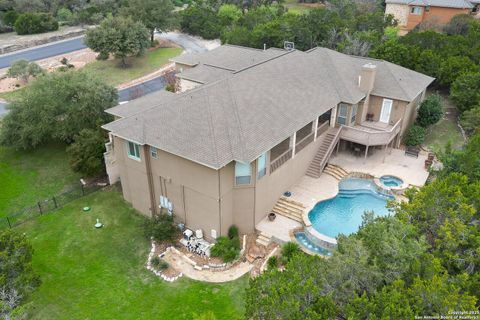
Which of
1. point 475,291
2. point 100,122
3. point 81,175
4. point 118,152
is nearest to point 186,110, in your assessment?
point 118,152

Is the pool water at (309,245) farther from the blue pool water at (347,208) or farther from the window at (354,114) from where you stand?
the window at (354,114)

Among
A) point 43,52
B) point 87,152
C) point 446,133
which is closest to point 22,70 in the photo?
point 43,52

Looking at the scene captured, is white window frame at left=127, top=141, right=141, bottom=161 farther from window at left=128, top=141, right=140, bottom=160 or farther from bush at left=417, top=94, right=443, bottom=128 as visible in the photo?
bush at left=417, top=94, right=443, bottom=128

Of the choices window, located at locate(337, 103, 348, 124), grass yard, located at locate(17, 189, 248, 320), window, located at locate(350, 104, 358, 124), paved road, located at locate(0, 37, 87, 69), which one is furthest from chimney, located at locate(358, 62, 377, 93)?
paved road, located at locate(0, 37, 87, 69)

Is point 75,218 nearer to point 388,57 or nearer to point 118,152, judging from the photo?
point 118,152

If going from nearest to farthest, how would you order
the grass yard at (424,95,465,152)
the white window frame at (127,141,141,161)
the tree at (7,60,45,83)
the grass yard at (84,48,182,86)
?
1. the white window frame at (127,141,141,161)
2. the grass yard at (424,95,465,152)
3. the tree at (7,60,45,83)
4. the grass yard at (84,48,182,86)

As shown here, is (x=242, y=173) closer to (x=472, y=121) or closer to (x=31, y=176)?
(x=31, y=176)

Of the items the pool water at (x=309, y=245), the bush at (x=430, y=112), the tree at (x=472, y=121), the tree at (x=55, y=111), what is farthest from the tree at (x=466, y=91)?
the tree at (x=55, y=111)

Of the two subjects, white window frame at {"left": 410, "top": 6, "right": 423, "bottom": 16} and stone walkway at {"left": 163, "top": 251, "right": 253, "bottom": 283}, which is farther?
white window frame at {"left": 410, "top": 6, "right": 423, "bottom": 16}
